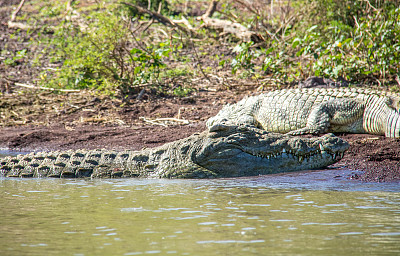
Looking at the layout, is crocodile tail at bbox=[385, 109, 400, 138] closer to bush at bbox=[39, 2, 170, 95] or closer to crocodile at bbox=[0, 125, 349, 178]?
crocodile at bbox=[0, 125, 349, 178]

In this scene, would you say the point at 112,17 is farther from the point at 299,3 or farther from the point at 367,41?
the point at 367,41

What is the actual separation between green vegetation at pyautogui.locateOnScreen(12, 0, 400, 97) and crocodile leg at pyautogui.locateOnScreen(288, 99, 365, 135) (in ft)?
7.09

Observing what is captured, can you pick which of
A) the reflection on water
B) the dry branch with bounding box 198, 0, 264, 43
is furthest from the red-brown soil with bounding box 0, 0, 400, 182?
the reflection on water

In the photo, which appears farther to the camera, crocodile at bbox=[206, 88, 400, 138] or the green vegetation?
the green vegetation

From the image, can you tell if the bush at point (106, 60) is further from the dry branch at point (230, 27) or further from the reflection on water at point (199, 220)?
the reflection on water at point (199, 220)

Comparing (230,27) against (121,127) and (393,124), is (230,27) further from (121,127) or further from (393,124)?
(393,124)

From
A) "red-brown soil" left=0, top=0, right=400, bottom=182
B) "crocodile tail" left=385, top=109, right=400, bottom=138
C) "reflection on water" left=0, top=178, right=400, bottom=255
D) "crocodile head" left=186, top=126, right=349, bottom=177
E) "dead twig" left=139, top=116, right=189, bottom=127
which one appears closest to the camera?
"reflection on water" left=0, top=178, right=400, bottom=255

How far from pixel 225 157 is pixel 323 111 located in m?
2.50

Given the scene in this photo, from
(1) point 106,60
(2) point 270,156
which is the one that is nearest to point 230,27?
(1) point 106,60

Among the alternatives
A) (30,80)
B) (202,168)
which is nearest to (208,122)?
(202,168)

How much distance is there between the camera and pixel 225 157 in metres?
5.18

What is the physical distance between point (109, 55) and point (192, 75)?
1988mm

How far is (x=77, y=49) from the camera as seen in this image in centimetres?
1038

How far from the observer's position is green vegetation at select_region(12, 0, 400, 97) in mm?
9172
